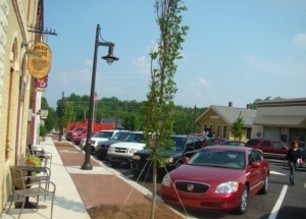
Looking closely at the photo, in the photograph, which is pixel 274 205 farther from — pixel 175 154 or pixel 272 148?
pixel 272 148

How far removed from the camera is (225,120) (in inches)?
2222

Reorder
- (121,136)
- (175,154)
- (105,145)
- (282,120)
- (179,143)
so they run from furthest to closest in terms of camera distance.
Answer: (282,120)
(121,136)
(105,145)
(179,143)
(175,154)

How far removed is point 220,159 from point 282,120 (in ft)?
Result: 106

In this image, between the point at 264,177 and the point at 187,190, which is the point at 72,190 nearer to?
the point at 187,190

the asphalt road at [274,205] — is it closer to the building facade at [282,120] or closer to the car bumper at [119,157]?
the car bumper at [119,157]

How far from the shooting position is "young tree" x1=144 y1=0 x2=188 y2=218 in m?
8.84

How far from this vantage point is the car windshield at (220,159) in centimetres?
1191

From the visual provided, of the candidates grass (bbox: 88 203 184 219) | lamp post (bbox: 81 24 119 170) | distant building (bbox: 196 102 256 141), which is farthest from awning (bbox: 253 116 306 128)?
grass (bbox: 88 203 184 219)

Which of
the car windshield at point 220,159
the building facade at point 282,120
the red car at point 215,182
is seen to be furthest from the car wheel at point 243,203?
the building facade at point 282,120

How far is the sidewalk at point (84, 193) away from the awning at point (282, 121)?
2648cm

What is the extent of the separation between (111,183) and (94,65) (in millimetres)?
5507

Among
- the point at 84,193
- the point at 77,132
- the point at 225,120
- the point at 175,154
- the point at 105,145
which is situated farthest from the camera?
the point at 225,120

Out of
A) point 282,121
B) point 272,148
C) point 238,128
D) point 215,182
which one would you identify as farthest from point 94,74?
point 238,128

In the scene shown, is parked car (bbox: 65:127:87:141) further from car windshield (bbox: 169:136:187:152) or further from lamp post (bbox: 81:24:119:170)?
car windshield (bbox: 169:136:187:152)
